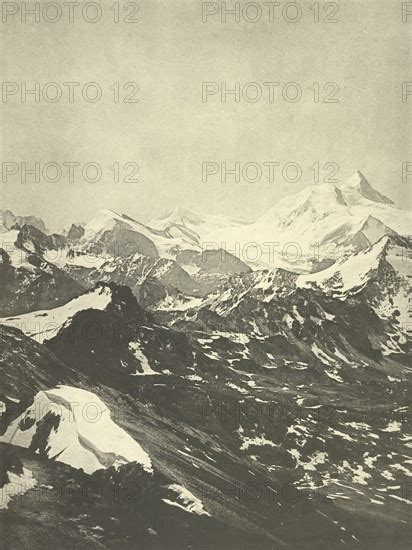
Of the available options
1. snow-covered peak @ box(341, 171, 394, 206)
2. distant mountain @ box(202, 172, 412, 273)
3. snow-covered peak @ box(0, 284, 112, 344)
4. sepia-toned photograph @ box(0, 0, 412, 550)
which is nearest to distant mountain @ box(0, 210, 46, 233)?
sepia-toned photograph @ box(0, 0, 412, 550)

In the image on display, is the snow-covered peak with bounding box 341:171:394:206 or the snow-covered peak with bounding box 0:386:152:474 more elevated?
the snow-covered peak with bounding box 341:171:394:206

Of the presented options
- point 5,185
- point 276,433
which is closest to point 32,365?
point 5,185

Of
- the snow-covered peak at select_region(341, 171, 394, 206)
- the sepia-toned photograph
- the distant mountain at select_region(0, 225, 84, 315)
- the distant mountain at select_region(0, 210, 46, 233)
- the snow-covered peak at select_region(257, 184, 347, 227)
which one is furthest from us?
the snow-covered peak at select_region(341, 171, 394, 206)

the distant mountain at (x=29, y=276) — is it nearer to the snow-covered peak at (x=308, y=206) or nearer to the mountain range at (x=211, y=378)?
the mountain range at (x=211, y=378)

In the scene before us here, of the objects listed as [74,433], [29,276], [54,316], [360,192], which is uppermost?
[360,192]

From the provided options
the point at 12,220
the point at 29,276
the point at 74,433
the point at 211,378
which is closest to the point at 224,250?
the point at 211,378

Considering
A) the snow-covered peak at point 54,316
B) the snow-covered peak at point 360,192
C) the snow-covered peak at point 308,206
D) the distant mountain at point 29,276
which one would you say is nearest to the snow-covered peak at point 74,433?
the snow-covered peak at point 54,316

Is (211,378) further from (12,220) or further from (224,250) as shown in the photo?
(12,220)

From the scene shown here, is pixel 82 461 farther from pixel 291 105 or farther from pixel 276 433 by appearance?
pixel 291 105

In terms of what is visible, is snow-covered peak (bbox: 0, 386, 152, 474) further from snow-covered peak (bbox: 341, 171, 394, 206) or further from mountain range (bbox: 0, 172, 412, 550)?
snow-covered peak (bbox: 341, 171, 394, 206)
